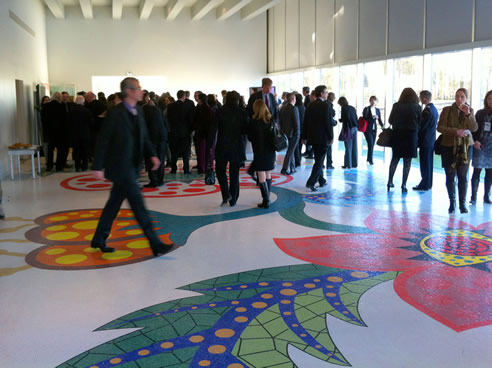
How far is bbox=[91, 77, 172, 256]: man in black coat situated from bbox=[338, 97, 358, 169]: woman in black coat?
666 cm

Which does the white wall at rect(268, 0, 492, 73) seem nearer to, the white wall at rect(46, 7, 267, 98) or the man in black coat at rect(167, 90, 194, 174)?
the white wall at rect(46, 7, 267, 98)

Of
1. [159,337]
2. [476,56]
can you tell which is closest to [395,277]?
[159,337]

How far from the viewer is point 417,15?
1152 cm

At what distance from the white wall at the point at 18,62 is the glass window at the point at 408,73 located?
9.52 m

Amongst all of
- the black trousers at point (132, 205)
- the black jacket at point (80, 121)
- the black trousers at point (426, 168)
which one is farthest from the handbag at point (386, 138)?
the black jacket at point (80, 121)

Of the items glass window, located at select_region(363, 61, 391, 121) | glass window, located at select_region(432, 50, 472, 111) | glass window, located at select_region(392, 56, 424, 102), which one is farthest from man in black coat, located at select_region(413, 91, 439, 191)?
glass window, located at select_region(363, 61, 391, 121)

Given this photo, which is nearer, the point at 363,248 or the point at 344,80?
the point at 363,248

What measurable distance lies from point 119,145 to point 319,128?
4.23 meters

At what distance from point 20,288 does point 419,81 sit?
10.6 m

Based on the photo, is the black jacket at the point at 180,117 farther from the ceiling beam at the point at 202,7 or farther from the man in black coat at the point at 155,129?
the ceiling beam at the point at 202,7

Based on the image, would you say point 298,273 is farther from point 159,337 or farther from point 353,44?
point 353,44

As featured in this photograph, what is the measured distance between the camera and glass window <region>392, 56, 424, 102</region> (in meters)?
11.9

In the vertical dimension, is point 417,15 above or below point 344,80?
above

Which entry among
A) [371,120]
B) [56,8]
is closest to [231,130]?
[371,120]
